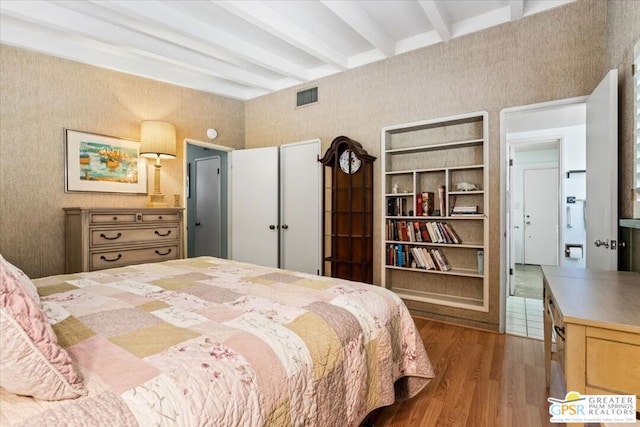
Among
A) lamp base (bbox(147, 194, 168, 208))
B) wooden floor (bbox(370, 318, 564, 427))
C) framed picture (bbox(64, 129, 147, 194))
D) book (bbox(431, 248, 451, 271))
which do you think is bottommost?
wooden floor (bbox(370, 318, 564, 427))

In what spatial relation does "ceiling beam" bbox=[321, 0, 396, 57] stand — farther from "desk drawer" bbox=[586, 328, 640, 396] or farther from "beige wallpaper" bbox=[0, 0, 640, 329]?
"desk drawer" bbox=[586, 328, 640, 396]

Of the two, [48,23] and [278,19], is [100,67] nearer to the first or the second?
[48,23]

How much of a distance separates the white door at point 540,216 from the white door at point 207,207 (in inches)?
235

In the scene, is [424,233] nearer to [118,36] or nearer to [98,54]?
[118,36]

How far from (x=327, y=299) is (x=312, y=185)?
254 cm

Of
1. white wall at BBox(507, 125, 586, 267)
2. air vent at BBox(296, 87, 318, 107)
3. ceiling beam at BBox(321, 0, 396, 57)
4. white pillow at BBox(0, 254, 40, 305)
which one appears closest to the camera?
white pillow at BBox(0, 254, 40, 305)

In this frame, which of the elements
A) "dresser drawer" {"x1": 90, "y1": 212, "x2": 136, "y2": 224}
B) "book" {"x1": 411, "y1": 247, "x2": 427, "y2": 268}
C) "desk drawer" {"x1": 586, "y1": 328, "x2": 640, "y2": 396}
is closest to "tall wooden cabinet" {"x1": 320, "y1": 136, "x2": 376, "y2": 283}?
"book" {"x1": 411, "y1": 247, "x2": 427, "y2": 268}

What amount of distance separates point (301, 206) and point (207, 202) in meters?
2.11

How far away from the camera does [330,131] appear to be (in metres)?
3.98

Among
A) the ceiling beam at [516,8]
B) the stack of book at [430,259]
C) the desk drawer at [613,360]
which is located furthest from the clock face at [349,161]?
the desk drawer at [613,360]

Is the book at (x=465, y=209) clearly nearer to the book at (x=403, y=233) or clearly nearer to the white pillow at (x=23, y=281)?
the book at (x=403, y=233)

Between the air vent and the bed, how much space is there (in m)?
2.89

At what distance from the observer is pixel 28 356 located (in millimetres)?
685

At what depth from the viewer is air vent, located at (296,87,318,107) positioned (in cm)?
412
